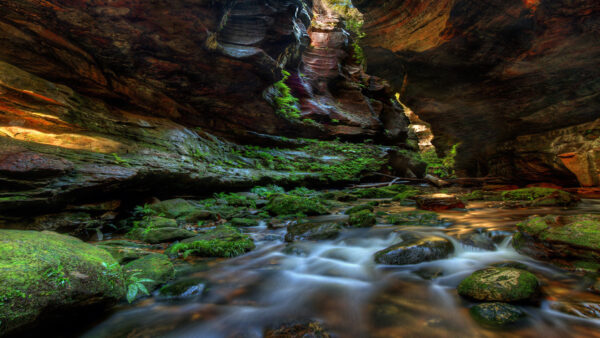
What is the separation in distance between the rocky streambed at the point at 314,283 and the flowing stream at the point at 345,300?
0.01m

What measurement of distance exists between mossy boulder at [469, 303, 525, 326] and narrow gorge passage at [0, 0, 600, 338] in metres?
0.01

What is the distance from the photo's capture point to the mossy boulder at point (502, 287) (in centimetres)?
191

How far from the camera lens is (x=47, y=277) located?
1.55 m

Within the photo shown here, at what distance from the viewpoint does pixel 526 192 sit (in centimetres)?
639

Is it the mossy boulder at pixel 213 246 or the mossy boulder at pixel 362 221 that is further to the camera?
the mossy boulder at pixel 362 221

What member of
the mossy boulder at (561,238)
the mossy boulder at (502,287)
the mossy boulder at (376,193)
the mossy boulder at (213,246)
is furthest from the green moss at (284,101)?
the mossy boulder at (502,287)

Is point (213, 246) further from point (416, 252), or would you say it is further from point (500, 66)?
point (500, 66)

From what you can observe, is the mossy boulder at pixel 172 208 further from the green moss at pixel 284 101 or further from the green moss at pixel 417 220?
the green moss at pixel 284 101

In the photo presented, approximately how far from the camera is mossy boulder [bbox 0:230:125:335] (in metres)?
1.37

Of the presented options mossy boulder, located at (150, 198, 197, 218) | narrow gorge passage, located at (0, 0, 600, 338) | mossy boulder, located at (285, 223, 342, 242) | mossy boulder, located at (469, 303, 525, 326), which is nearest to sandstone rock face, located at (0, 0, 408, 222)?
narrow gorge passage, located at (0, 0, 600, 338)

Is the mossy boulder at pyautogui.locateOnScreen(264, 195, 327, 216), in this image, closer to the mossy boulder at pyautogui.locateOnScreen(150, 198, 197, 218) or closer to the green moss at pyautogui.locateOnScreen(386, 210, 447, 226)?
the green moss at pyautogui.locateOnScreen(386, 210, 447, 226)

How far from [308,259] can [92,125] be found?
20.3 ft

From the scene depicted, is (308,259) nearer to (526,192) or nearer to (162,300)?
(162,300)

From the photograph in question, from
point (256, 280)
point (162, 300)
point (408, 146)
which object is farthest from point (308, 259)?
point (408, 146)
